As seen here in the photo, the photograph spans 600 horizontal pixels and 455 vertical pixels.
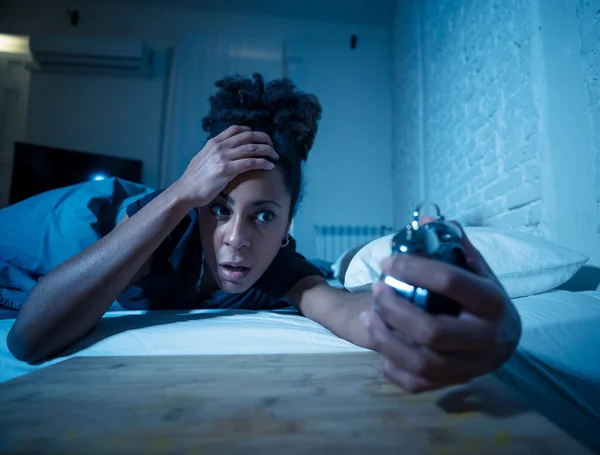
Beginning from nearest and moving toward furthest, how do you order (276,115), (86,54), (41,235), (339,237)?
1. (276,115)
2. (41,235)
3. (86,54)
4. (339,237)

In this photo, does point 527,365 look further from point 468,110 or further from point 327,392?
point 468,110

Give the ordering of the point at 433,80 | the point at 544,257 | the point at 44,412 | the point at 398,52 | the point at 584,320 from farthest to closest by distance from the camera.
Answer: the point at 398,52 < the point at 433,80 < the point at 544,257 < the point at 584,320 < the point at 44,412

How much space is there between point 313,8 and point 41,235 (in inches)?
106

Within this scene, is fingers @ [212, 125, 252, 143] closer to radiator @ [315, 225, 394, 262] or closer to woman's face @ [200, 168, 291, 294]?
woman's face @ [200, 168, 291, 294]

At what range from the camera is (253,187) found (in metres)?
0.68

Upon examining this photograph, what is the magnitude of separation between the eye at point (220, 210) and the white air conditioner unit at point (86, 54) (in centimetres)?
243

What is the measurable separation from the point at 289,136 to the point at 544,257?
2.17 ft

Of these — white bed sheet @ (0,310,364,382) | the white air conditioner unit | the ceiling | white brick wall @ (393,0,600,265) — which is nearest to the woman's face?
white bed sheet @ (0,310,364,382)

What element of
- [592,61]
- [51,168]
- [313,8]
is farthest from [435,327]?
[313,8]

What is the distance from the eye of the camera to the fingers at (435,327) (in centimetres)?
27

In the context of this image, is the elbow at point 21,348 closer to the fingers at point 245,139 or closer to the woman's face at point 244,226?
the woman's face at point 244,226

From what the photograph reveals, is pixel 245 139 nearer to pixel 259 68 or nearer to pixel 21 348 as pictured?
pixel 21 348

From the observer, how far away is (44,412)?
0.29 m

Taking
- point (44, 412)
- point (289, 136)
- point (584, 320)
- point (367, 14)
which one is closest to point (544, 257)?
point (584, 320)
